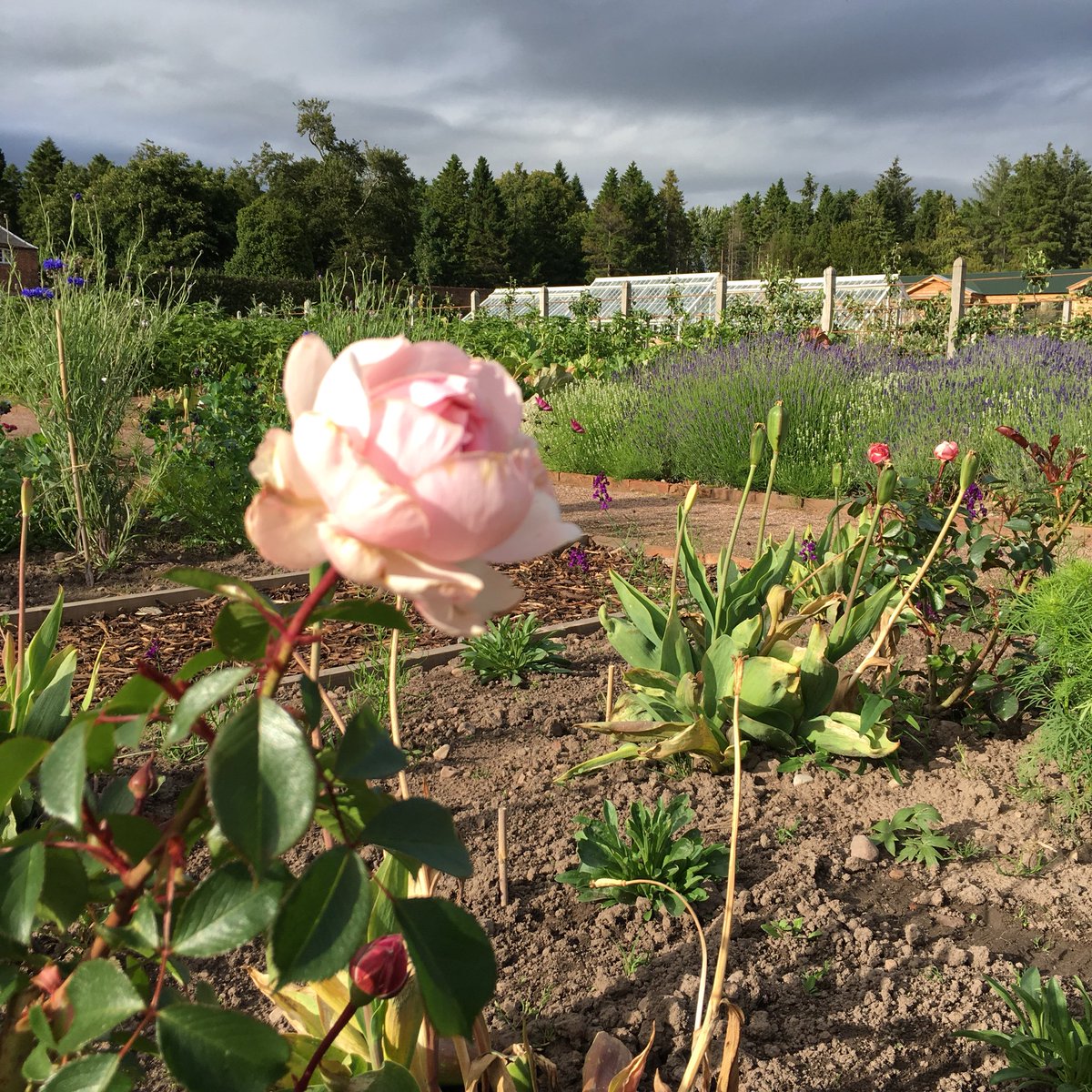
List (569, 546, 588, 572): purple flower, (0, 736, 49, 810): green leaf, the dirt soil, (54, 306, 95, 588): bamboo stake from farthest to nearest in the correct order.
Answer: (569, 546, 588, 572): purple flower → (54, 306, 95, 588): bamboo stake → the dirt soil → (0, 736, 49, 810): green leaf

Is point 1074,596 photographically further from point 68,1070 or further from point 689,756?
point 68,1070

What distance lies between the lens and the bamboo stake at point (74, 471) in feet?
12.1

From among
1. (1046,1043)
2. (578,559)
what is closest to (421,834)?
(1046,1043)

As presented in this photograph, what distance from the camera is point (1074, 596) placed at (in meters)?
2.14

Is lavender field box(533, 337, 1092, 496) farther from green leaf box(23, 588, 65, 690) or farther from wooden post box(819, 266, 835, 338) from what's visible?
wooden post box(819, 266, 835, 338)

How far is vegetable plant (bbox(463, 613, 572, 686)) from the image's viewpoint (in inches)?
111

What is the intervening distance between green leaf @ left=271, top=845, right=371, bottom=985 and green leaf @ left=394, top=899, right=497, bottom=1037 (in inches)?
1.4

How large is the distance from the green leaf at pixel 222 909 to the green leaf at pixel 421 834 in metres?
0.06

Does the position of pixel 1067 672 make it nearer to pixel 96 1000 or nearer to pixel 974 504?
pixel 974 504

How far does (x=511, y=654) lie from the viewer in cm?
282

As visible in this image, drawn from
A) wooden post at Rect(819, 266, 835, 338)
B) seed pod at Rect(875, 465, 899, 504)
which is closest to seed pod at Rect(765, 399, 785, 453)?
seed pod at Rect(875, 465, 899, 504)

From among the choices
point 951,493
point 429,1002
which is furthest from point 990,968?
point 951,493

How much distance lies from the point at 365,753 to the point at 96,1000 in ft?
0.62

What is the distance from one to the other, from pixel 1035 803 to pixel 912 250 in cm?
5535
